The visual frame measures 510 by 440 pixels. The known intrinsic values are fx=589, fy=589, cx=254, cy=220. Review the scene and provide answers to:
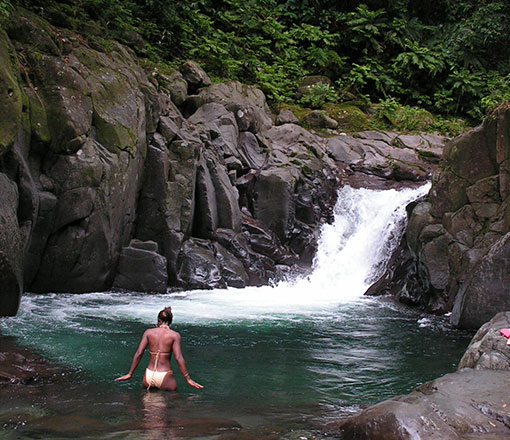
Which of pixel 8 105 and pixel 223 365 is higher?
pixel 8 105

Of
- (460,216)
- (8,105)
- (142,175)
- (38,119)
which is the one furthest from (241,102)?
(8,105)

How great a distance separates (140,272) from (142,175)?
252 cm

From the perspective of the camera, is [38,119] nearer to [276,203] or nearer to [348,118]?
[276,203]

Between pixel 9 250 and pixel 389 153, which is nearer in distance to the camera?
pixel 9 250

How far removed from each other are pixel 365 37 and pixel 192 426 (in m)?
26.2

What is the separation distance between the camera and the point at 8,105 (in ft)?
33.6

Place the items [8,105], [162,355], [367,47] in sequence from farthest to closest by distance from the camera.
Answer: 1. [367,47]
2. [8,105]
3. [162,355]

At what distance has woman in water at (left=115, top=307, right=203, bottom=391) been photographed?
6.45 metres

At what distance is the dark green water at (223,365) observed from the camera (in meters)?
5.49

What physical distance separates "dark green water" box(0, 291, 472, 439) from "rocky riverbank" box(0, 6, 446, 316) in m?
1.12

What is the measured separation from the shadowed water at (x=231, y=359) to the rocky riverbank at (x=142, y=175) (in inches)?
33.0

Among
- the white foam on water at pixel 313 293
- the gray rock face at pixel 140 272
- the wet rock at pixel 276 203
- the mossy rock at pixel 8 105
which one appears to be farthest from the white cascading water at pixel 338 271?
the mossy rock at pixel 8 105

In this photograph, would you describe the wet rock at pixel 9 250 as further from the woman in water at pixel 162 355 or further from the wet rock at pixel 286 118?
the wet rock at pixel 286 118

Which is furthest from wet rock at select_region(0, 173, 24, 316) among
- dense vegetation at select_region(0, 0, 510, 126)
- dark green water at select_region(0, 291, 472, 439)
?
dense vegetation at select_region(0, 0, 510, 126)
